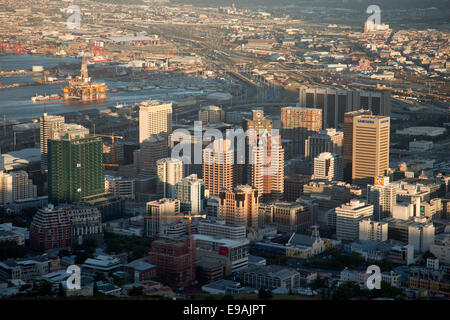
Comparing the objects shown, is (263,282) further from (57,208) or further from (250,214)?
(57,208)

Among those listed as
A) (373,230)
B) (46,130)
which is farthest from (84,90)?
(373,230)

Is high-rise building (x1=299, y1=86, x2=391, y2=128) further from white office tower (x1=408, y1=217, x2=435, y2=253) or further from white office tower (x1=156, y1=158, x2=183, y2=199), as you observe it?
white office tower (x1=408, y1=217, x2=435, y2=253)

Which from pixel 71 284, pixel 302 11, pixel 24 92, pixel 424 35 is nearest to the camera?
pixel 71 284

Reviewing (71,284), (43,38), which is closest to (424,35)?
(43,38)

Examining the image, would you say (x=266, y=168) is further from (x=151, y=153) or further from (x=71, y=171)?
(x=71, y=171)

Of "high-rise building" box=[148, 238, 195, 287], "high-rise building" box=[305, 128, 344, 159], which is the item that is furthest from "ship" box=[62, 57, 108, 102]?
"high-rise building" box=[148, 238, 195, 287]

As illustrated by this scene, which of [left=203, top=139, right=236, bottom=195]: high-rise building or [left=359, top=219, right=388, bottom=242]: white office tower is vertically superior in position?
[left=203, top=139, right=236, bottom=195]: high-rise building
